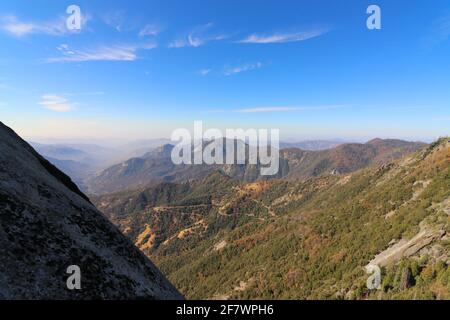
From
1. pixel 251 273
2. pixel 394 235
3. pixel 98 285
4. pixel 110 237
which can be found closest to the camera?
pixel 98 285

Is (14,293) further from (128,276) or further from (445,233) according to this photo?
(445,233)

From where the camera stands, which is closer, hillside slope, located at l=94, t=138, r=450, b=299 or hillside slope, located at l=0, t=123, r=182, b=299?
hillside slope, located at l=0, t=123, r=182, b=299

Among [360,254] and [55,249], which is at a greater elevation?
[55,249]

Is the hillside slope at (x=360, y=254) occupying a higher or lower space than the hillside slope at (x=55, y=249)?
lower

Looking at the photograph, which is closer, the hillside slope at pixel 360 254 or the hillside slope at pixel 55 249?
the hillside slope at pixel 55 249

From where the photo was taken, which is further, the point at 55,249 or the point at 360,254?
the point at 360,254

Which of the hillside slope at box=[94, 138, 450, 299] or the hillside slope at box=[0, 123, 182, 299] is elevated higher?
the hillside slope at box=[0, 123, 182, 299]
